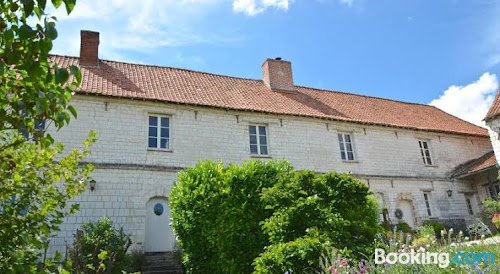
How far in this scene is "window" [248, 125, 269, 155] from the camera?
14281 millimetres

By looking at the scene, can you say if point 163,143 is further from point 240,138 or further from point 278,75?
point 278,75

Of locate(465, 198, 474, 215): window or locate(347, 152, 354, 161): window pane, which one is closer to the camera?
locate(347, 152, 354, 161): window pane

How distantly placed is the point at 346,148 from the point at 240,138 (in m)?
5.09

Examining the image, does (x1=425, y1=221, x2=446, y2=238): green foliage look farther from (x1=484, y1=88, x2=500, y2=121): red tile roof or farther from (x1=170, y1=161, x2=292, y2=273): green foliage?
(x1=170, y1=161, x2=292, y2=273): green foliage

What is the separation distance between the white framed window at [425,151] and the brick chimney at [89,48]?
15.3 m

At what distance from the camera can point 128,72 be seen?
48.5 ft

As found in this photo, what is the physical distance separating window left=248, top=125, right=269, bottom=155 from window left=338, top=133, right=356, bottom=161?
12.1 feet

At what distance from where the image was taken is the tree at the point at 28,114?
205cm

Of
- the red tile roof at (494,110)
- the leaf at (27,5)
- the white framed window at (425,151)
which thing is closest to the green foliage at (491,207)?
the white framed window at (425,151)

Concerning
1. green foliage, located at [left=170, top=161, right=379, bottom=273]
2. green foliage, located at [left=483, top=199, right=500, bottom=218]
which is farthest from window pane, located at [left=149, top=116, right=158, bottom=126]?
green foliage, located at [left=483, top=199, right=500, bottom=218]

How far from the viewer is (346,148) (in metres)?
16.2

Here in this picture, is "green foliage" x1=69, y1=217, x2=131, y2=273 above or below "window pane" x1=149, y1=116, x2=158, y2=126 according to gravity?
below

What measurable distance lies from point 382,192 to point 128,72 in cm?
1187

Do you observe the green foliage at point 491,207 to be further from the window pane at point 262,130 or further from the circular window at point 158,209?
the circular window at point 158,209
